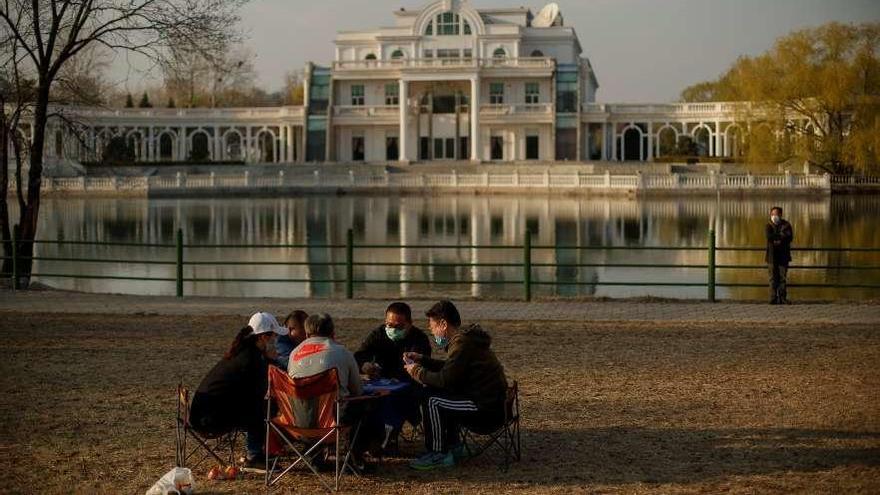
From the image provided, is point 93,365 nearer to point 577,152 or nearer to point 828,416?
point 828,416

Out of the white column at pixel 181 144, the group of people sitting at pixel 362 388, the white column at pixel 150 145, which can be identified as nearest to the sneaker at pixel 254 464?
the group of people sitting at pixel 362 388

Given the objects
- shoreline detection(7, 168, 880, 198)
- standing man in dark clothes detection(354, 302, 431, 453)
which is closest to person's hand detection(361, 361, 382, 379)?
standing man in dark clothes detection(354, 302, 431, 453)

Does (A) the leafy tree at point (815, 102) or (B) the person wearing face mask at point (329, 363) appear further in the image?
(A) the leafy tree at point (815, 102)

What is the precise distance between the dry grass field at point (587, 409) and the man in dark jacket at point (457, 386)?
0.28 m

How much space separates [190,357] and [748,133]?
2083 inches

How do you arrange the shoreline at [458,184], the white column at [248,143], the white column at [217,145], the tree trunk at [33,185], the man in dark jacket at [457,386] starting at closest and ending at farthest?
1. the man in dark jacket at [457,386]
2. the tree trunk at [33,185]
3. the shoreline at [458,184]
4. the white column at [217,145]
5. the white column at [248,143]

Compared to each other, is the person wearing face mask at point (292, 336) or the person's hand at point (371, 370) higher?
the person wearing face mask at point (292, 336)

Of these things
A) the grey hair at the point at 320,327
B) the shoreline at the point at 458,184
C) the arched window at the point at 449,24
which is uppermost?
the arched window at the point at 449,24

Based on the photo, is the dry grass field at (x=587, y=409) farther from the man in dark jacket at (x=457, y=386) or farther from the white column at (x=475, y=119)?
the white column at (x=475, y=119)

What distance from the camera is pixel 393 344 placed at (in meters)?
9.82

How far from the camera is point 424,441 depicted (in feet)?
32.9

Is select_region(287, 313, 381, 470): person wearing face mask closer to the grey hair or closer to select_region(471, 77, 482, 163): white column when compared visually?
the grey hair

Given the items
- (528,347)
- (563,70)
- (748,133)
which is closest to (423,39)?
(563,70)

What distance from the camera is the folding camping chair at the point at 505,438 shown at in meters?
9.16
